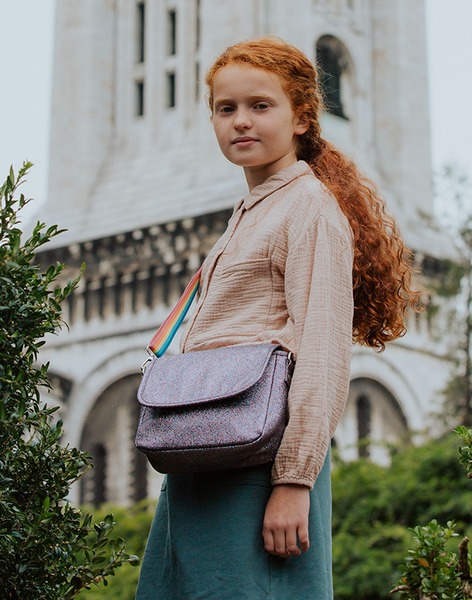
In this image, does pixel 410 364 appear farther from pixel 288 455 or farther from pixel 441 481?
pixel 288 455

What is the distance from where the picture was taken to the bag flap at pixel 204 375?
3.51 meters

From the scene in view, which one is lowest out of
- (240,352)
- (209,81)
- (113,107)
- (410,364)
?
(240,352)

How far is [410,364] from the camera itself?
32.4 m

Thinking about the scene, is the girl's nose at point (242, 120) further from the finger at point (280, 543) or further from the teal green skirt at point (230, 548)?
the finger at point (280, 543)

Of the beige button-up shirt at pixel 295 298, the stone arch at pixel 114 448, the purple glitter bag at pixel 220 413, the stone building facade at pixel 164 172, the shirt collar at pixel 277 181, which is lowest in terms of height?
the purple glitter bag at pixel 220 413

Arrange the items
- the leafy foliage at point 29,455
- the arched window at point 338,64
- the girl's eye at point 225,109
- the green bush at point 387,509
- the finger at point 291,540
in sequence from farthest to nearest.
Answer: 1. the arched window at point 338,64
2. the green bush at point 387,509
3. the girl's eye at point 225,109
4. the leafy foliage at point 29,455
5. the finger at point 291,540

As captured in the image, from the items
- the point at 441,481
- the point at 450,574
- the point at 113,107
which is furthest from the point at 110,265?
the point at 450,574

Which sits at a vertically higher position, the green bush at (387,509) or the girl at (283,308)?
the green bush at (387,509)

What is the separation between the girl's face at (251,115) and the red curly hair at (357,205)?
0.10 ft

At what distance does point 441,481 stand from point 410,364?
1459 centimetres

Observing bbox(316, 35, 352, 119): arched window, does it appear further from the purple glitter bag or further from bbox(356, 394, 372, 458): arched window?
the purple glitter bag

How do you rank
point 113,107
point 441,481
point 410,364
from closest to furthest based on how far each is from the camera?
point 441,481 < point 410,364 < point 113,107

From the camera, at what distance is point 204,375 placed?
358cm

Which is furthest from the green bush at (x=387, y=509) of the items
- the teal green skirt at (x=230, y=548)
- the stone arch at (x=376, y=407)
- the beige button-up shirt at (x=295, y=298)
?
the teal green skirt at (x=230, y=548)
